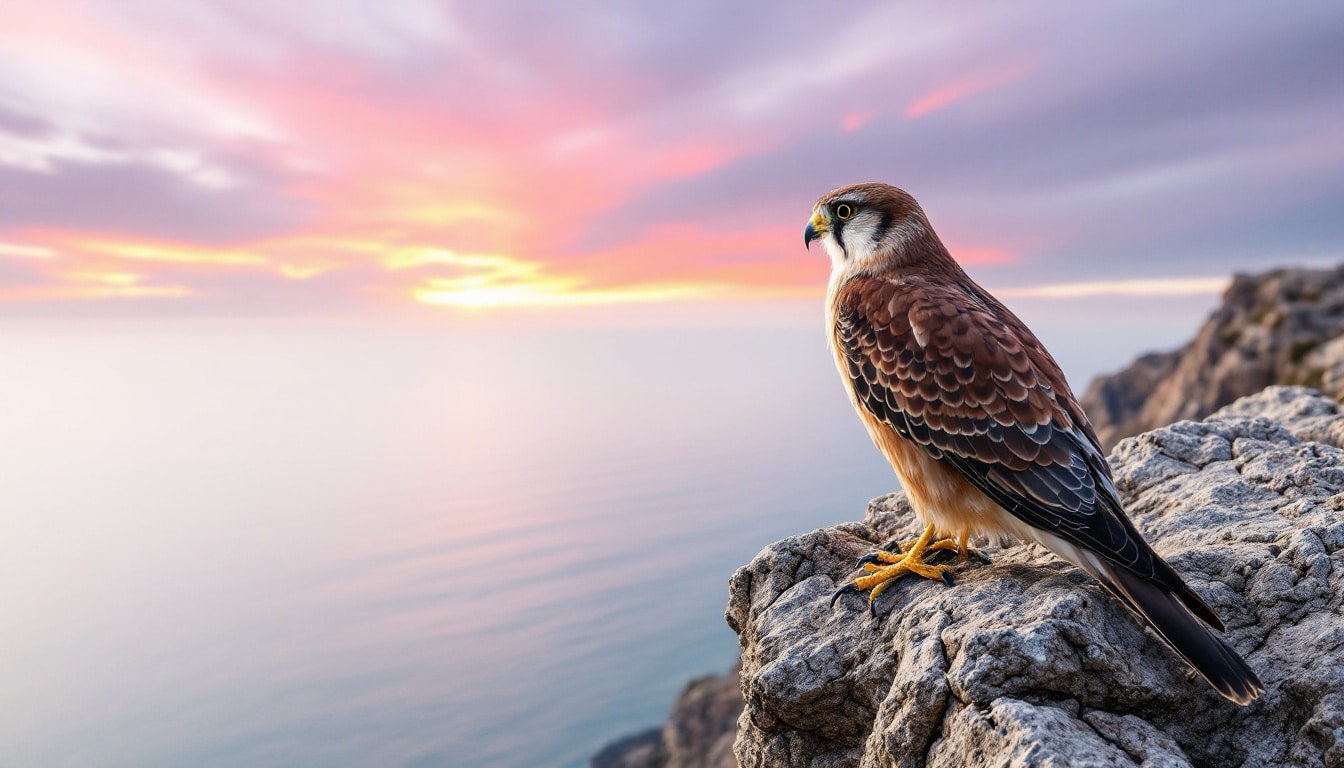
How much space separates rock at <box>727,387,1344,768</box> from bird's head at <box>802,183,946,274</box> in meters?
2.10

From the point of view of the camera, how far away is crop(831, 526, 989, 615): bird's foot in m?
4.65

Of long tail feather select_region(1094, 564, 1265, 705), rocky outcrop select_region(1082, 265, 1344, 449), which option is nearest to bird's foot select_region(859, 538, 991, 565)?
long tail feather select_region(1094, 564, 1265, 705)

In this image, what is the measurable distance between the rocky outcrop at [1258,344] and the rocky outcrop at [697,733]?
2625 centimetres

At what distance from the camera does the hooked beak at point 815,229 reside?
20.2ft

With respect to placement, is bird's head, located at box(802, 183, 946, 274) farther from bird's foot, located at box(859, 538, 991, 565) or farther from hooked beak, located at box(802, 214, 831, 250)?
bird's foot, located at box(859, 538, 991, 565)

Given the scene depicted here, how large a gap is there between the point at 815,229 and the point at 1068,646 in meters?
3.76

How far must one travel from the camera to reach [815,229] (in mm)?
6203

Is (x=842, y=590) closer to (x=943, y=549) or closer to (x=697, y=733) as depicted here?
(x=943, y=549)

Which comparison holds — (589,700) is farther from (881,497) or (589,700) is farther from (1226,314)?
(881,497)

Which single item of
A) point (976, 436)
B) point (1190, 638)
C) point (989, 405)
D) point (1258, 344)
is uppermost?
point (989, 405)

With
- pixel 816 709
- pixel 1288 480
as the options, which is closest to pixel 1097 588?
pixel 816 709

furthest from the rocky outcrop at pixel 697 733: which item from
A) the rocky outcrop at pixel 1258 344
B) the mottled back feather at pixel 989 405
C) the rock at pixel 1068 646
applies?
the mottled back feather at pixel 989 405

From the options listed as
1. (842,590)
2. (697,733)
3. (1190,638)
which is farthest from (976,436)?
(697,733)

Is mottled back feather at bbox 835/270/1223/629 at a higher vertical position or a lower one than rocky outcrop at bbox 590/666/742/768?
higher
